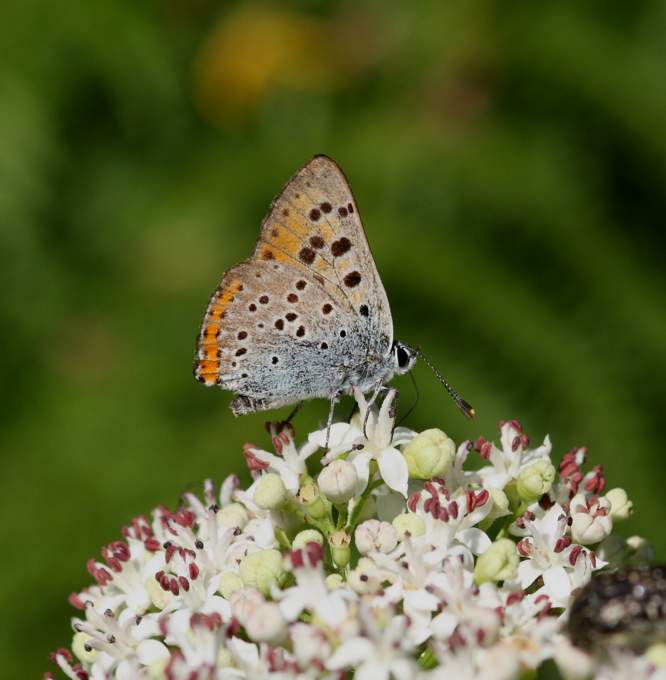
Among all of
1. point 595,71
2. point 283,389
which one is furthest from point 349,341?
point 595,71

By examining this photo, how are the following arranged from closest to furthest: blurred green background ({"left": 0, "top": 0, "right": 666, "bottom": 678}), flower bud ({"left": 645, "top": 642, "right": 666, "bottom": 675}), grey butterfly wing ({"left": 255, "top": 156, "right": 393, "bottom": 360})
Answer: flower bud ({"left": 645, "top": 642, "right": 666, "bottom": 675}) < grey butterfly wing ({"left": 255, "top": 156, "right": 393, "bottom": 360}) < blurred green background ({"left": 0, "top": 0, "right": 666, "bottom": 678})

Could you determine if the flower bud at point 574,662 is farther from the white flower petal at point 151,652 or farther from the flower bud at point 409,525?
the white flower petal at point 151,652

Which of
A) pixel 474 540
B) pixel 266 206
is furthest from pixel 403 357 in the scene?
pixel 266 206

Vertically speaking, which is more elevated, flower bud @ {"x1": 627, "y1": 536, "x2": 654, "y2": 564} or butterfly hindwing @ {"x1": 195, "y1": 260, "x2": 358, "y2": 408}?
butterfly hindwing @ {"x1": 195, "y1": 260, "x2": 358, "y2": 408}

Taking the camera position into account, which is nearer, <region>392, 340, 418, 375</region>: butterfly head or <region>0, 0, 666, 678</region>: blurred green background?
<region>392, 340, 418, 375</region>: butterfly head

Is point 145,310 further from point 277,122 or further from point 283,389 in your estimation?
point 283,389

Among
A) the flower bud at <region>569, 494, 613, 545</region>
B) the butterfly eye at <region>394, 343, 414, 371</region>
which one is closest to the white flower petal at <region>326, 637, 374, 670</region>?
the flower bud at <region>569, 494, 613, 545</region>

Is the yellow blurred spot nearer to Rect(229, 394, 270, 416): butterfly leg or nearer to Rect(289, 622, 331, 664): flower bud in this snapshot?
Rect(229, 394, 270, 416): butterfly leg

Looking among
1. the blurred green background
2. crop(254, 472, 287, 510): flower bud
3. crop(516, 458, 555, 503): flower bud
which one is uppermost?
the blurred green background
